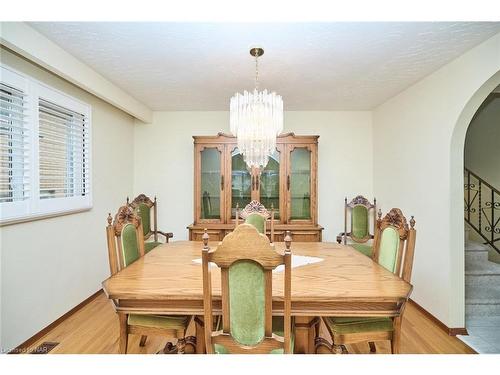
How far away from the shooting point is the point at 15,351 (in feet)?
6.89

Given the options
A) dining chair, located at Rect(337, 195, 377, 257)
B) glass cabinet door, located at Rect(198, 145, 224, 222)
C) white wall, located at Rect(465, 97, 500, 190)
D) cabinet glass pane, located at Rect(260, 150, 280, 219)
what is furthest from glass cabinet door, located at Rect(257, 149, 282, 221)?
white wall, located at Rect(465, 97, 500, 190)

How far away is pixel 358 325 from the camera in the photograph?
1.68 meters

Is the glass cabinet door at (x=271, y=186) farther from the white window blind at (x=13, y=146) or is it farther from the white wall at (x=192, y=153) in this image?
the white window blind at (x=13, y=146)

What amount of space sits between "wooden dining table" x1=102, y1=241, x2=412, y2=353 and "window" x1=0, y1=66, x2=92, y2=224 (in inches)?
42.9

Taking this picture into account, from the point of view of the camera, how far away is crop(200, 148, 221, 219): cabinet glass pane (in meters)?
3.84

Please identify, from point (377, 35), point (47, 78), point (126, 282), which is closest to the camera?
point (126, 282)

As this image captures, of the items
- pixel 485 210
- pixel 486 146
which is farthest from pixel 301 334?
pixel 486 146

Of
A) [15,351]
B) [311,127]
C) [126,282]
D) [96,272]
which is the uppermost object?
[311,127]

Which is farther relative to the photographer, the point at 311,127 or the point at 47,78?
the point at 311,127

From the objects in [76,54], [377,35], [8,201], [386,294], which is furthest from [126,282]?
[377,35]

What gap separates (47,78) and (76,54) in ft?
1.27

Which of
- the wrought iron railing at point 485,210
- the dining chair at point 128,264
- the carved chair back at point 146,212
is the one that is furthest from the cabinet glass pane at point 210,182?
the wrought iron railing at point 485,210
